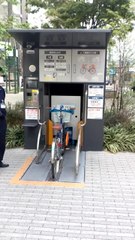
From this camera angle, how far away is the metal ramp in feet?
16.0

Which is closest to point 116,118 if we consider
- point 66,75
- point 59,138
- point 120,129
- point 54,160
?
point 120,129

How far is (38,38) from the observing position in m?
5.66

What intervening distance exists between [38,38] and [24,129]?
6.52 ft

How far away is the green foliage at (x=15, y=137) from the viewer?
6.74 meters

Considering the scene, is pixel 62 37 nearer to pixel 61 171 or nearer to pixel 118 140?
pixel 61 171

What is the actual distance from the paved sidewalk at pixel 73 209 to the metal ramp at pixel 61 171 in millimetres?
176

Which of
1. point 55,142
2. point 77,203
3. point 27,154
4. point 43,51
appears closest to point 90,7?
point 43,51

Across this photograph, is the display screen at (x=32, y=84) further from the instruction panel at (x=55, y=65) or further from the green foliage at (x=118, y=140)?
the green foliage at (x=118, y=140)

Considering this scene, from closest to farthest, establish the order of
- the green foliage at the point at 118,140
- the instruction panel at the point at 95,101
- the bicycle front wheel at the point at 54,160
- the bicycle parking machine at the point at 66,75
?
the bicycle front wheel at the point at 54,160 < the bicycle parking machine at the point at 66,75 < the instruction panel at the point at 95,101 < the green foliage at the point at 118,140

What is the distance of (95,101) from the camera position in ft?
21.0

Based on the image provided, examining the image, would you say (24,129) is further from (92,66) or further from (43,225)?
(43,225)

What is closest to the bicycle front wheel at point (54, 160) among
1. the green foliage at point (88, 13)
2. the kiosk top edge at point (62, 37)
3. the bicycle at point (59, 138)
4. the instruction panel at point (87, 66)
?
the bicycle at point (59, 138)

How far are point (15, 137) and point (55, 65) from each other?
6.15ft

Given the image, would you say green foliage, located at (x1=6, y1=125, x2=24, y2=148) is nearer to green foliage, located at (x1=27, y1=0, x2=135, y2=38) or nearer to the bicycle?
the bicycle
